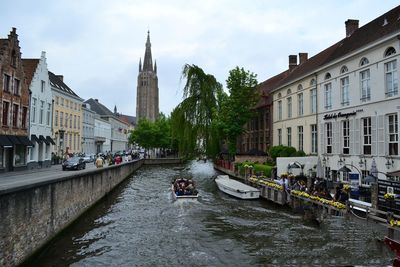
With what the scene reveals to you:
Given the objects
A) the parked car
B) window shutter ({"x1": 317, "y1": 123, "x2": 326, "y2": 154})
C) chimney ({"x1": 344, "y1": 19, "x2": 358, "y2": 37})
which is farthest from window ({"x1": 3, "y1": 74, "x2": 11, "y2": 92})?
chimney ({"x1": 344, "y1": 19, "x2": 358, "y2": 37})

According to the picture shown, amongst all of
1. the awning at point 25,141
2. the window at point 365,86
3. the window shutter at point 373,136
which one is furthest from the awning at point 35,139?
the window shutter at point 373,136

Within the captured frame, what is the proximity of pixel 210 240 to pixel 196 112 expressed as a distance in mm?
30969

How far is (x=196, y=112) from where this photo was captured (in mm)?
44406

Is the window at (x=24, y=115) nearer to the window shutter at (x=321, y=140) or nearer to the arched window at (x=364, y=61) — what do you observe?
the window shutter at (x=321, y=140)

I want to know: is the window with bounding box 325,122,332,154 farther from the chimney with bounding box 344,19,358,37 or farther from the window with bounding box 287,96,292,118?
the chimney with bounding box 344,19,358,37

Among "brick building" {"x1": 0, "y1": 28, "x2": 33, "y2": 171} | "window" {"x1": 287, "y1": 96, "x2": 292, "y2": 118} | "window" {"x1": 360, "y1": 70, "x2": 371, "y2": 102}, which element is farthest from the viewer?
"window" {"x1": 287, "y1": 96, "x2": 292, "y2": 118}

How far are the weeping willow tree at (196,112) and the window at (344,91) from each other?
18.8 m

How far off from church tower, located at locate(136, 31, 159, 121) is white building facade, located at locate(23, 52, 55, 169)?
8678 centimetres

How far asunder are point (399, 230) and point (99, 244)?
10290 millimetres

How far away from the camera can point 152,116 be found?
125 metres

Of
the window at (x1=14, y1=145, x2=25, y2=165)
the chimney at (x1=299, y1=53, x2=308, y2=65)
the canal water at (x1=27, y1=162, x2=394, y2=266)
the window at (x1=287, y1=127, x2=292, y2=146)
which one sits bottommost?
the canal water at (x1=27, y1=162, x2=394, y2=266)

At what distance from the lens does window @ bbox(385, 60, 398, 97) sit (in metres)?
21.6

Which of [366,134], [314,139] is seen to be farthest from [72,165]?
[366,134]

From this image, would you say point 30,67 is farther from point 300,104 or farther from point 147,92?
point 147,92
